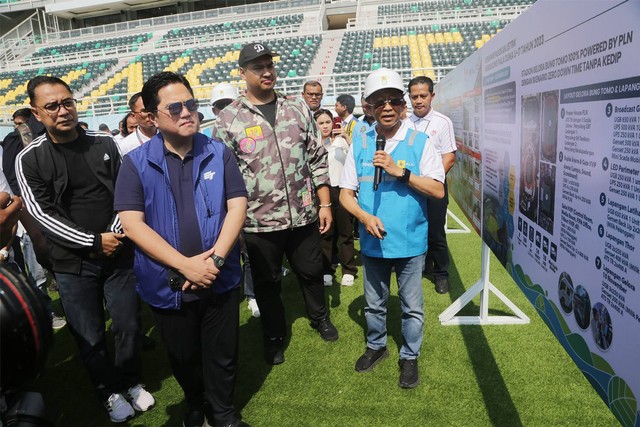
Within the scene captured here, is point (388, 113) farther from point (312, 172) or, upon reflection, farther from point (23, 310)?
point (23, 310)

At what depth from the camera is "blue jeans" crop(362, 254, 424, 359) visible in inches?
109

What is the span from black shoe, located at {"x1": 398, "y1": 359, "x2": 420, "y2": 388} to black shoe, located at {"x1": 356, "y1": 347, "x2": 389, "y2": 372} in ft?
0.74

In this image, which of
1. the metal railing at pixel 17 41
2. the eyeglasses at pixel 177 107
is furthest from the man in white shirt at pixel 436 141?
the metal railing at pixel 17 41

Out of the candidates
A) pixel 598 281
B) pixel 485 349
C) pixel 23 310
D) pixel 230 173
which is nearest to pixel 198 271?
pixel 230 173

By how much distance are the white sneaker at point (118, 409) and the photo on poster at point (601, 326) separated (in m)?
2.54

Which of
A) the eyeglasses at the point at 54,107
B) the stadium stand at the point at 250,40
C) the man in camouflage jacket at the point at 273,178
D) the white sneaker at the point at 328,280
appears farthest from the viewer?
the stadium stand at the point at 250,40

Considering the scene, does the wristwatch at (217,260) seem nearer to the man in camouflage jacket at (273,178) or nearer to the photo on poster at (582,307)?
the man in camouflage jacket at (273,178)

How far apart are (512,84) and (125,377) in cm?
282

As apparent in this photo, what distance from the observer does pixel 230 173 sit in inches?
90.3

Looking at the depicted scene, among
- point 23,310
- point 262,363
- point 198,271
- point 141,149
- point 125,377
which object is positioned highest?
point 141,149

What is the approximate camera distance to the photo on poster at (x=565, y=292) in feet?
5.21

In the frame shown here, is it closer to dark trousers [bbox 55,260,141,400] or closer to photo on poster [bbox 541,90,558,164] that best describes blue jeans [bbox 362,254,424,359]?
photo on poster [bbox 541,90,558,164]

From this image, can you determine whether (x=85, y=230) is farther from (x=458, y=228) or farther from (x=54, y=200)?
(x=458, y=228)

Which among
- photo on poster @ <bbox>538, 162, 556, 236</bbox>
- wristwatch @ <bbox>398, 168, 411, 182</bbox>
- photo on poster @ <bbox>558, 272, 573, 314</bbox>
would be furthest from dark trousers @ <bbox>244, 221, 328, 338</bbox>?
photo on poster @ <bbox>558, 272, 573, 314</bbox>
